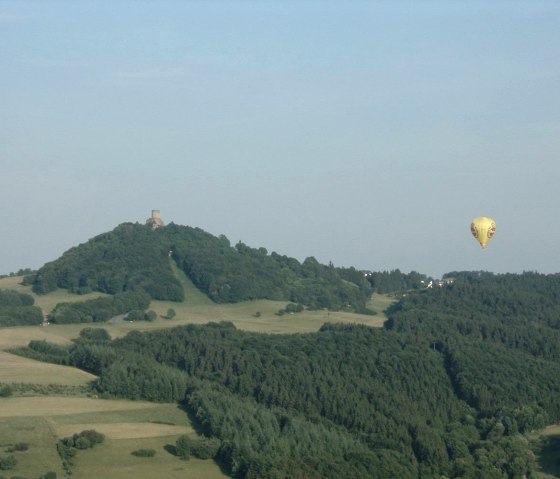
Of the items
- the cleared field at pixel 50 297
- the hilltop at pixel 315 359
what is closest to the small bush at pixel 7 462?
the hilltop at pixel 315 359

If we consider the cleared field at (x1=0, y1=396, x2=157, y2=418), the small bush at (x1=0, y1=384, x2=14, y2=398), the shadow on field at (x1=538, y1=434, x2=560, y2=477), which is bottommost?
the shadow on field at (x1=538, y1=434, x2=560, y2=477)

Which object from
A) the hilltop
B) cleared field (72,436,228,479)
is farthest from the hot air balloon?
cleared field (72,436,228,479)

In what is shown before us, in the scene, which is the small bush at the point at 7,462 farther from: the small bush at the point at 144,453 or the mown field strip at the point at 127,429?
the mown field strip at the point at 127,429

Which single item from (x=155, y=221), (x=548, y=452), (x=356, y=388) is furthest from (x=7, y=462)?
(x=155, y=221)

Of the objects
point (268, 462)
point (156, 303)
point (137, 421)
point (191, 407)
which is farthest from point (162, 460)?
point (156, 303)

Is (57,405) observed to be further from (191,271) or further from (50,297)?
(191,271)

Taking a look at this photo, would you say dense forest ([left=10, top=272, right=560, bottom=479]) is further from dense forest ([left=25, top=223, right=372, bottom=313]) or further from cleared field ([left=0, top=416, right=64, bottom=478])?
dense forest ([left=25, top=223, right=372, bottom=313])

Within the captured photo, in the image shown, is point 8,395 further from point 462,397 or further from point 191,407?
point 462,397
